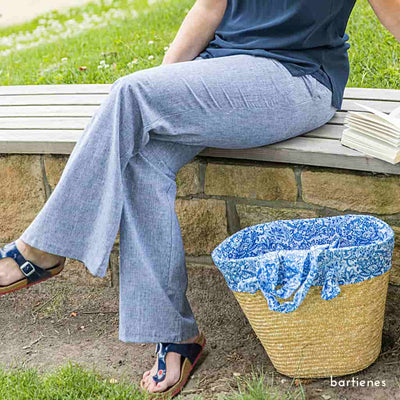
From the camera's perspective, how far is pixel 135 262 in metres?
2.08

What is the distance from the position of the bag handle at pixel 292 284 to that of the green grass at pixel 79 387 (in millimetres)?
257

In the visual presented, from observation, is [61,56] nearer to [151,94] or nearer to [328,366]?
[151,94]

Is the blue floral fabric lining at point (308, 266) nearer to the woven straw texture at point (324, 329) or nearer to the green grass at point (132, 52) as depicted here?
the woven straw texture at point (324, 329)

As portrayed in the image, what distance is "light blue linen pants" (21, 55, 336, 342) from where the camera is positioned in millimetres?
2018

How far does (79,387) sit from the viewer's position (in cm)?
216

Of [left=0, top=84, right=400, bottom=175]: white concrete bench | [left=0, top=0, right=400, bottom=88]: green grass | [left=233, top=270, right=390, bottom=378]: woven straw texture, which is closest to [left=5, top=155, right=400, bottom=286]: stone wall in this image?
[left=0, top=84, right=400, bottom=175]: white concrete bench

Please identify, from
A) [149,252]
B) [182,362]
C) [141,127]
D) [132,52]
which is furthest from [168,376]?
[132,52]

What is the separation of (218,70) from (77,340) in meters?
1.08

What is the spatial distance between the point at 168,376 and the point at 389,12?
4.38ft

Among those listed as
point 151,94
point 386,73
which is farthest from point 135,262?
point 386,73

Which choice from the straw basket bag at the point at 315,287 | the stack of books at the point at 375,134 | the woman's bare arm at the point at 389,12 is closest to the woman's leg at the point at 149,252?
the straw basket bag at the point at 315,287

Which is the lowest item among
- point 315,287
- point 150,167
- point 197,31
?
point 315,287

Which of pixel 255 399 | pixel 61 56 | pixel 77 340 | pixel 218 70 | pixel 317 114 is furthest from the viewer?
pixel 61 56

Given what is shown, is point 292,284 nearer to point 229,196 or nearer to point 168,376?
point 168,376
